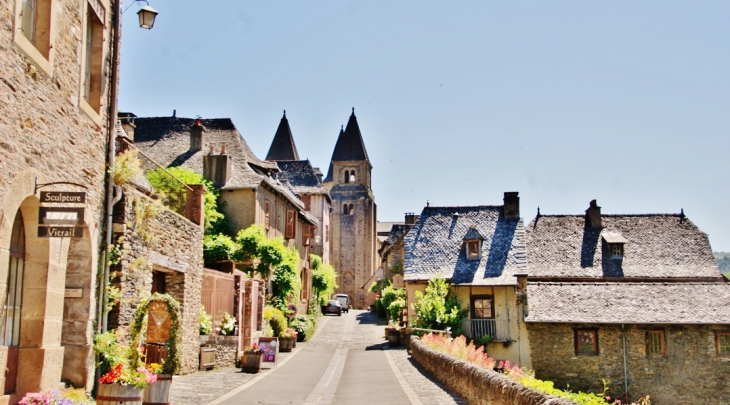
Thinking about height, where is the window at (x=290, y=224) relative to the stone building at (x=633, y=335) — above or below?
above

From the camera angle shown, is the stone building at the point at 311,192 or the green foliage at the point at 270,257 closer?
the green foliage at the point at 270,257

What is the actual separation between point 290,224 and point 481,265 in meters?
11.0

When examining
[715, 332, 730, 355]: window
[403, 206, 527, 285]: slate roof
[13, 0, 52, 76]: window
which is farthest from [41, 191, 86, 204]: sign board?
[715, 332, 730, 355]: window

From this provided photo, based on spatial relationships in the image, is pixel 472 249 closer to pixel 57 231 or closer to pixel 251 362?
pixel 251 362

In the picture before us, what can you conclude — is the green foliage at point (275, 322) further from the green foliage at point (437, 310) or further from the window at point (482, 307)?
the window at point (482, 307)

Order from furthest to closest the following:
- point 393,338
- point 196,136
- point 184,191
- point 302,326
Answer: point 196,136, point 302,326, point 393,338, point 184,191

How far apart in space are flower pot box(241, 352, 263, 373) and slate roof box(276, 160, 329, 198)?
3953 centimetres

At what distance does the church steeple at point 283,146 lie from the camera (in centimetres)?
7019

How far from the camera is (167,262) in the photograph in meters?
14.8

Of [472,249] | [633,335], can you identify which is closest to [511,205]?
[472,249]

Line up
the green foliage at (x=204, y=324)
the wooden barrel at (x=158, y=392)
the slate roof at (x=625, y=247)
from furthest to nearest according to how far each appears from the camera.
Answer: the slate roof at (x=625, y=247), the green foliage at (x=204, y=324), the wooden barrel at (x=158, y=392)

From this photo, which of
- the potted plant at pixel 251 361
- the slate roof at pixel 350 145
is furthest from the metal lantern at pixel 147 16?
the slate roof at pixel 350 145

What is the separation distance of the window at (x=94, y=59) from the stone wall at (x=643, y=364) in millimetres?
24001

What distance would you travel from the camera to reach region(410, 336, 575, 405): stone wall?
8891 mm
